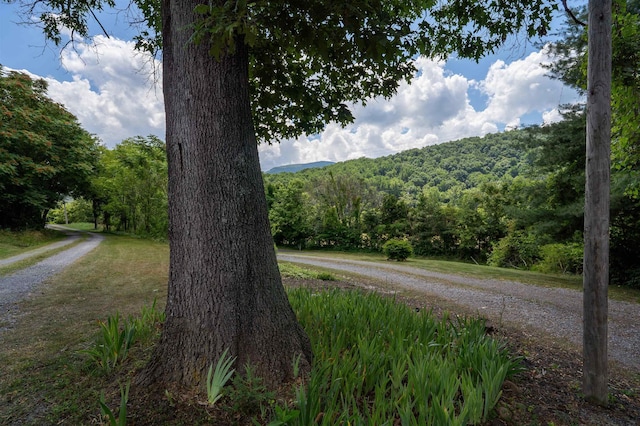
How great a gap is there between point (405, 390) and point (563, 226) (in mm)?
10408

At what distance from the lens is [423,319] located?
335 centimetres

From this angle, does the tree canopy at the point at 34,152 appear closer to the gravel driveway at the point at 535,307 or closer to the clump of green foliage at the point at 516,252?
the gravel driveway at the point at 535,307

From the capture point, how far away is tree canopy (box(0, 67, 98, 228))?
17.1 meters

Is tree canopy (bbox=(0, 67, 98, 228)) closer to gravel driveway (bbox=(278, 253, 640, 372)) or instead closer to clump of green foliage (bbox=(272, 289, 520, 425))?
gravel driveway (bbox=(278, 253, 640, 372))

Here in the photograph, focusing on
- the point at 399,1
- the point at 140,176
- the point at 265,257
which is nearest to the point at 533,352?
the point at 265,257

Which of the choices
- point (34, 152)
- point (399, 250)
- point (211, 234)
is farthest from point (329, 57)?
point (34, 152)

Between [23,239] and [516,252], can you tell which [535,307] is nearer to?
[516,252]

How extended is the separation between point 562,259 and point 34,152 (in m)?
29.4

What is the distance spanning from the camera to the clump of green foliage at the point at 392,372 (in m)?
1.84

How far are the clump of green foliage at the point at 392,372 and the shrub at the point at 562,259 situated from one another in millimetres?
11844

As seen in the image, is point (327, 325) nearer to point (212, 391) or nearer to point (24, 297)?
point (212, 391)

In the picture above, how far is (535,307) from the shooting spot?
6641 mm

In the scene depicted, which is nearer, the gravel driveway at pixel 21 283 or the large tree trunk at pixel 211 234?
the large tree trunk at pixel 211 234

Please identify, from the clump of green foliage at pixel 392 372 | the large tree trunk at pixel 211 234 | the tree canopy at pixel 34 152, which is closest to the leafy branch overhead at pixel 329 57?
the large tree trunk at pixel 211 234
